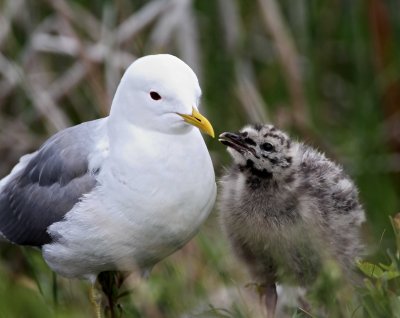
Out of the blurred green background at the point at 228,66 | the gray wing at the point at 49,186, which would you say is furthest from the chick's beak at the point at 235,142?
the blurred green background at the point at 228,66

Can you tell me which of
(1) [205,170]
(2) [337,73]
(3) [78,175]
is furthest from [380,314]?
(2) [337,73]

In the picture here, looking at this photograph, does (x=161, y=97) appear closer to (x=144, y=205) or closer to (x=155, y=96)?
(x=155, y=96)

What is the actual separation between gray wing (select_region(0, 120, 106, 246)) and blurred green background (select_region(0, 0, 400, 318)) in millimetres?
2093

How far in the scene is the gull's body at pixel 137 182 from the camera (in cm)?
378

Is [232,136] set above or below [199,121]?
→ above

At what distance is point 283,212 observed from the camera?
13.3ft

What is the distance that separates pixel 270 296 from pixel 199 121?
2.67ft

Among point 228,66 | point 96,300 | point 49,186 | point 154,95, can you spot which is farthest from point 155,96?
point 228,66

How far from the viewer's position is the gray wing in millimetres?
4035

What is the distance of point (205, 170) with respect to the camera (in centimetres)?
389

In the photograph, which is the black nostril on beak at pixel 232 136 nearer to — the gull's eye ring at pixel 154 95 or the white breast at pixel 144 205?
the white breast at pixel 144 205

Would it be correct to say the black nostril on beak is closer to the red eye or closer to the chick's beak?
the chick's beak

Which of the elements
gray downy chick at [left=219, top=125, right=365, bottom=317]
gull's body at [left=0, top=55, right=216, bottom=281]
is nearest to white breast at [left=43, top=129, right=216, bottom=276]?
gull's body at [left=0, top=55, right=216, bottom=281]

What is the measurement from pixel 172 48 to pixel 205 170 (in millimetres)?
3300
